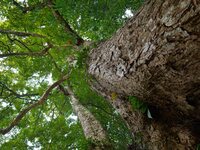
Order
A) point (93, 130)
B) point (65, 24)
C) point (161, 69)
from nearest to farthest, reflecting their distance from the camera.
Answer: point (161, 69) → point (93, 130) → point (65, 24)

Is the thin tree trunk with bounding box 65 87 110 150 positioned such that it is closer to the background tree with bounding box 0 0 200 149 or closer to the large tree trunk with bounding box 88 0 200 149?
the background tree with bounding box 0 0 200 149

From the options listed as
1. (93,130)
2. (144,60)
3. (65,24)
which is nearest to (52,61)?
(65,24)

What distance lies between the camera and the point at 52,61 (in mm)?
7789

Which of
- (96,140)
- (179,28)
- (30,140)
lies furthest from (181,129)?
(30,140)

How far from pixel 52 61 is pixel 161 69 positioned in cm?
579

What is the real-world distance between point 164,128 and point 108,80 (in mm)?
900

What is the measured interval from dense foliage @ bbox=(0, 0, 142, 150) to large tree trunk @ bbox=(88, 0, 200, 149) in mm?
1317

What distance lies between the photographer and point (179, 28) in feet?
6.42

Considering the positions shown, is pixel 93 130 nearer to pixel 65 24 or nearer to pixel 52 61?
pixel 65 24

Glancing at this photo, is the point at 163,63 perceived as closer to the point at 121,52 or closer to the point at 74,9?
the point at 121,52

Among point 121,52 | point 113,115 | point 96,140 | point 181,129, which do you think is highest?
point 113,115

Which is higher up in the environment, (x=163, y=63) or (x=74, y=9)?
(x=74, y=9)

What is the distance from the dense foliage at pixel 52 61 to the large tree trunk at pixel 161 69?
1317 millimetres

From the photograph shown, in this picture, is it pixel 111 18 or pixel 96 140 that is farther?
pixel 111 18
